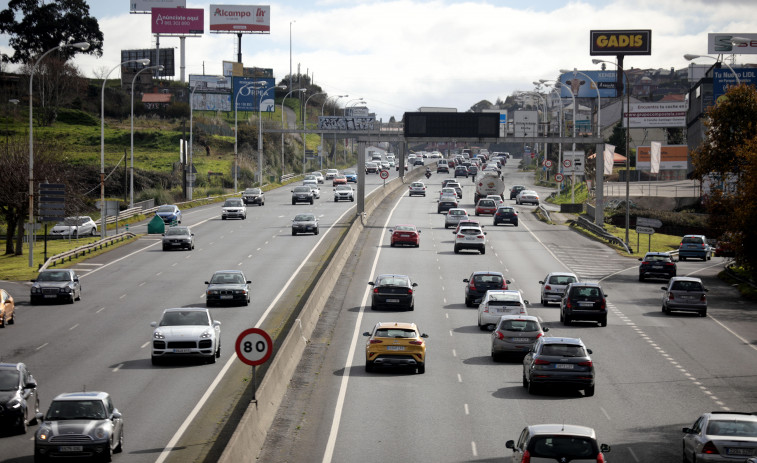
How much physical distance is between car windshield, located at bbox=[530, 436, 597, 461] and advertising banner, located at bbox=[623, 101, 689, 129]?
131 metres

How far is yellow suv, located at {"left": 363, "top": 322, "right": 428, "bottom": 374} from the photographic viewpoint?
29.0 m

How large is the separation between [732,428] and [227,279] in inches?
1060

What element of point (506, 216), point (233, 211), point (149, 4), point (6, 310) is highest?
point (149, 4)

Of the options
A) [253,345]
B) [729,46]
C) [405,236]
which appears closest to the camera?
[253,345]

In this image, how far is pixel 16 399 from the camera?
21656 millimetres

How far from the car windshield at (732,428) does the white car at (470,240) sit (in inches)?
1725

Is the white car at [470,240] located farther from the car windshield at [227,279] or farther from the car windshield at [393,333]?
the car windshield at [393,333]

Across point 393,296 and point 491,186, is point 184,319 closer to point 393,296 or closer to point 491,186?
point 393,296

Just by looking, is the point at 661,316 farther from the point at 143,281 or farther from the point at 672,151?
the point at 672,151

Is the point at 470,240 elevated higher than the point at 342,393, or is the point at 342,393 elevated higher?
the point at 470,240

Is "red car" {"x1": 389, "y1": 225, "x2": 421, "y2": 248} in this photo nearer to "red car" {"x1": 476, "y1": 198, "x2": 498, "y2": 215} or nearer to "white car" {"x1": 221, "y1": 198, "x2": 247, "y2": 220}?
"white car" {"x1": 221, "y1": 198, "x2": 247, "y2": 220}

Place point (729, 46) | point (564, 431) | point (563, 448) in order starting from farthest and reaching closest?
point (729, 46)
point (564, 431)
point (563, 448)

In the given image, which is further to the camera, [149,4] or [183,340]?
[149,4]

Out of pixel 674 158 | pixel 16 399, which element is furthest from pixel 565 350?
pixel 674 158
